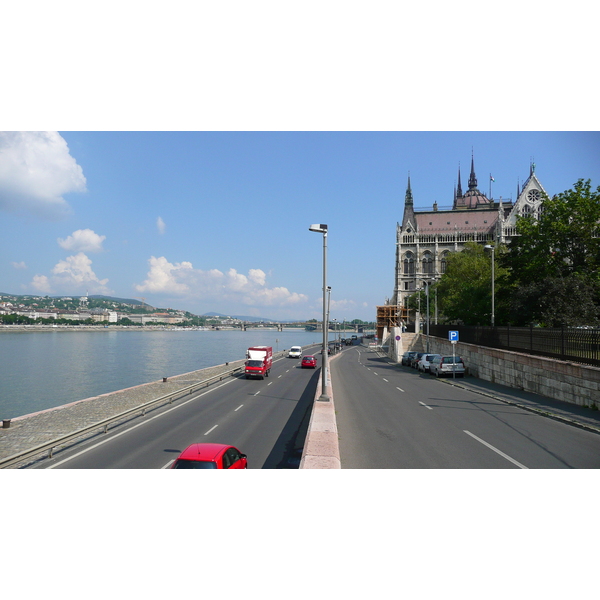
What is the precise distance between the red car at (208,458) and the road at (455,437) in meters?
2.79

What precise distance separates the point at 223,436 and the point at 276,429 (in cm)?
243

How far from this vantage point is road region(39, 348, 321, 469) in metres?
13.0

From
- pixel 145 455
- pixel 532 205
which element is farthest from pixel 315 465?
pixel 532 205

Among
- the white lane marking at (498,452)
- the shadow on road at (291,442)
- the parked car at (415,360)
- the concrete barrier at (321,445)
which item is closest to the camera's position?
the concrete barrier at (321,445)

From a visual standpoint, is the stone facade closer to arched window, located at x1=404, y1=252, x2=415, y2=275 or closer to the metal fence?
arched window, located at x1=404, y1=252, x2=415, y2=275

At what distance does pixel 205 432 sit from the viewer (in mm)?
16281

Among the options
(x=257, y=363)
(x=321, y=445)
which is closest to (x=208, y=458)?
(x=321, y=445)

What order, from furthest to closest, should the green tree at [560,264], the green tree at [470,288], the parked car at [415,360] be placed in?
1. the green tree at [470,288]
2. the parked car at [415,360]
3. the green tree at [560,264]

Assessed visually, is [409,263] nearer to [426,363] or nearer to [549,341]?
[426,363]

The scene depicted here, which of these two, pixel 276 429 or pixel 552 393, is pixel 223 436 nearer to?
pixel 276 429

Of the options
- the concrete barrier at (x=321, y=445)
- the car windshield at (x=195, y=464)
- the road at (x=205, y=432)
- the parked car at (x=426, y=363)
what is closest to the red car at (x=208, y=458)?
the car windshield at (x=195, y=464)

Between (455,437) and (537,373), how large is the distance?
405 inches

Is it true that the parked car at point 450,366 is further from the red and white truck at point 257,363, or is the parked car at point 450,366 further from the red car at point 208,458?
the red car at point 208,458

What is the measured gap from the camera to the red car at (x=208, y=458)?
31.0ft
